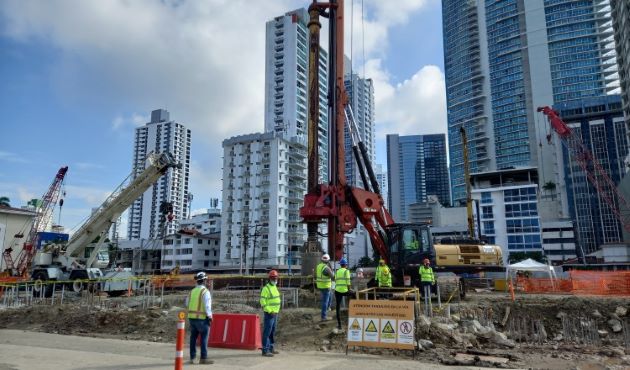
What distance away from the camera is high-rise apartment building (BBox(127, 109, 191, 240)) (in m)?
154

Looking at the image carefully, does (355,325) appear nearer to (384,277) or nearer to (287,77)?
(384,277)

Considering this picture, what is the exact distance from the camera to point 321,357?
32.4 feet

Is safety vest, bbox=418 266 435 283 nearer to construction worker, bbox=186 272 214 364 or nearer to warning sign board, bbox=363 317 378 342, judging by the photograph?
warning sign board, bbox=363 317 378 342

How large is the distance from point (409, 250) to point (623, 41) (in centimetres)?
7094

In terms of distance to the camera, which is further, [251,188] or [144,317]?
[251,188]

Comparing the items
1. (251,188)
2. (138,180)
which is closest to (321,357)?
(138,180)

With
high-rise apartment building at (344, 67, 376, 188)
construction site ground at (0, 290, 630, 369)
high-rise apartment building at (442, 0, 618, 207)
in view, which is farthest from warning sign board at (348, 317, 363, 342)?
high-rise apartment building at (344, 67, 376, 188)

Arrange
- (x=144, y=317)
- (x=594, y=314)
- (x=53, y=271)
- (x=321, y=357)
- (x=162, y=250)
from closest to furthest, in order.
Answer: (x=321, y=357), (x=144, y=317), (x=594, y=314), (x=53, y=271), (x=162, y=250)

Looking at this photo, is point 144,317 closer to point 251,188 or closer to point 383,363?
point 383,363

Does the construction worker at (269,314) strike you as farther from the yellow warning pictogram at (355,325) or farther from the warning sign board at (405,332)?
the warning sign board at (405,332)

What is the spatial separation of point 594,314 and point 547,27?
136 m

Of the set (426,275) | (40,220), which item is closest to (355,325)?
(426,275)

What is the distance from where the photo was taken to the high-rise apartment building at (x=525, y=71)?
126562mm

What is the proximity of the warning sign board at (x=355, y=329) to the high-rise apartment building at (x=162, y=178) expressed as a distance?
14749cm
